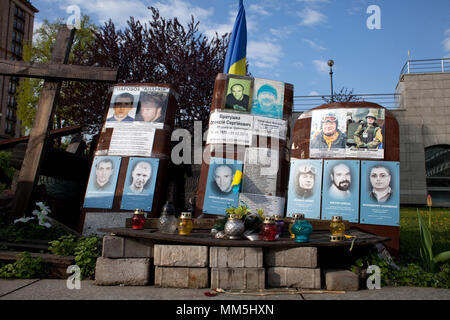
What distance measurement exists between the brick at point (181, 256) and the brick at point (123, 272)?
0.59 feet

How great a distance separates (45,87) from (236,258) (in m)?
4.69

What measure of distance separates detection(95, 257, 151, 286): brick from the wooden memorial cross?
269 cm

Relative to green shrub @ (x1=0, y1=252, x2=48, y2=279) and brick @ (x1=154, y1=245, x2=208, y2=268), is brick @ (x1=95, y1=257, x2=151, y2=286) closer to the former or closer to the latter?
brick @ (x1=154, y1=245, x2=208, y2=268)

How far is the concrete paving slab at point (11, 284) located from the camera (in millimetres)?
3289

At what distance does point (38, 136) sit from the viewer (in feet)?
19.1

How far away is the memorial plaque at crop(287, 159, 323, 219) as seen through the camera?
505 cm

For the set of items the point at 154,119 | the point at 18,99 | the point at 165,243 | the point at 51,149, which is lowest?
the point at 165,243

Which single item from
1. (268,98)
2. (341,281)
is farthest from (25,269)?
(268,98)

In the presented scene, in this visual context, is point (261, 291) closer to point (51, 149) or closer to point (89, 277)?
point (89, 277)

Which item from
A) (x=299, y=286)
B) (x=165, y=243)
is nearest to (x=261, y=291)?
(x=299, y=286)

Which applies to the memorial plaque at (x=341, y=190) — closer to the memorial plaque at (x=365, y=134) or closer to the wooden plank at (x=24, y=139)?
the memorial plaque at (x=365, y=134)

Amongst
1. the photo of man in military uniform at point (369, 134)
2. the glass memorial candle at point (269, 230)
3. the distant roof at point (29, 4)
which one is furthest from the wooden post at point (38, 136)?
the distant roof at point (29, 4)

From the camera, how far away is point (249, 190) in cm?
541

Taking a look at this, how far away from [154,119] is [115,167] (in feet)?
3.37
